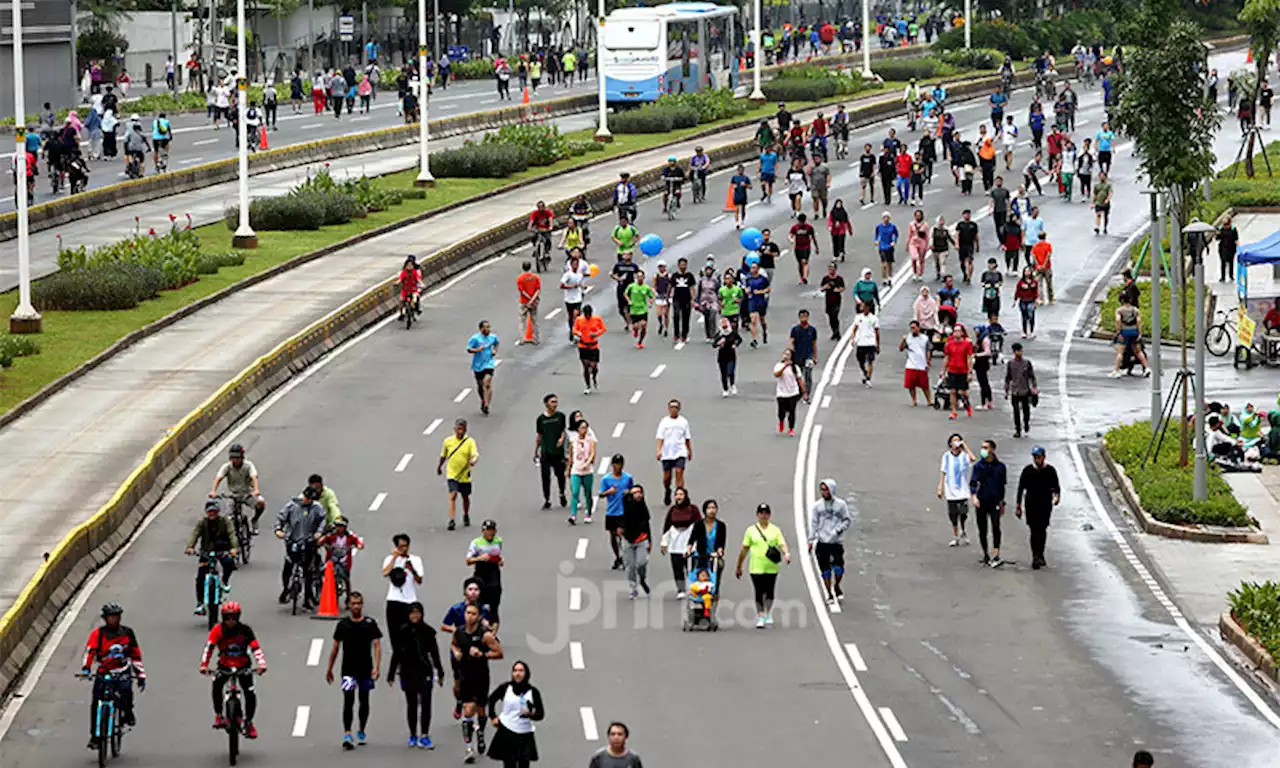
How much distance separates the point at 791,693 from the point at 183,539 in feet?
30.3

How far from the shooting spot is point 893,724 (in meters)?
22.4

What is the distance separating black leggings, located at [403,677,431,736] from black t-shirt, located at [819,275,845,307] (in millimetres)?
Answer: 22642

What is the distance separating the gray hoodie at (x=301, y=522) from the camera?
25594mm

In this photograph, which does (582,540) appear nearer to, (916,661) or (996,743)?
(916,661)

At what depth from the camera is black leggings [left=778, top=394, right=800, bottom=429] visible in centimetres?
3528

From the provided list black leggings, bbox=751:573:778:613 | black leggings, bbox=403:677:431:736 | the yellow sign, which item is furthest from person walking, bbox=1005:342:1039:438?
black leggings, bbox=403:677:431:736

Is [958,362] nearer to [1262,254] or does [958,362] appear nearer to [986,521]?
[1262,254]

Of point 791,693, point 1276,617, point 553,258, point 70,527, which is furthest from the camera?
point 553,258

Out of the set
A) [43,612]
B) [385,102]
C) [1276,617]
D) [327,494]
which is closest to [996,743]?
[1276,617]

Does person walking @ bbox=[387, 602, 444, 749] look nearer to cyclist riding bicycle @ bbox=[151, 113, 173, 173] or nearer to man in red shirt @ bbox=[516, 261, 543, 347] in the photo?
man in red shirt @ bbox=[516, 261, 543, 347]

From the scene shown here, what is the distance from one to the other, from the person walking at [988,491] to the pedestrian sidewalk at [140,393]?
34.3 feet

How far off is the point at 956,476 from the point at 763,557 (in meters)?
4.51

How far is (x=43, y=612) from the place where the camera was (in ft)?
83.9

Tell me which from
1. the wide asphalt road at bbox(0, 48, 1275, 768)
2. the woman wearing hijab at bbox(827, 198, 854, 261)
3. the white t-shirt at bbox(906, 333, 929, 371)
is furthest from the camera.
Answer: the woman wearing hijab at bbox(827, 198, 854, 261)
